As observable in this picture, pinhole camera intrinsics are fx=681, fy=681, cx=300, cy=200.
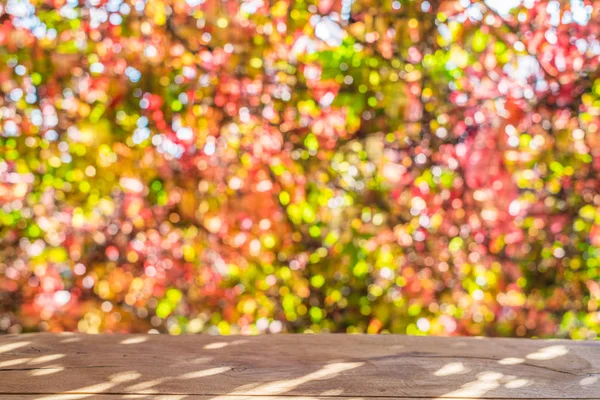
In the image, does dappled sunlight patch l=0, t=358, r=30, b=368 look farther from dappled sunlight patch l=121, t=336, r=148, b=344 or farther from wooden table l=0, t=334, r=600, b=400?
dappled sunlight patch l=121, t=336, r=148, b=344

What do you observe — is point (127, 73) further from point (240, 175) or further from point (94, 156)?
point (240, 175)

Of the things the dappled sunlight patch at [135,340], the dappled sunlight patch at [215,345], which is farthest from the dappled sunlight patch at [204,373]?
the dappled sunlight patch at [135,340]

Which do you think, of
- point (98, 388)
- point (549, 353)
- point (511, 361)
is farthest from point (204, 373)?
point (549, 353)

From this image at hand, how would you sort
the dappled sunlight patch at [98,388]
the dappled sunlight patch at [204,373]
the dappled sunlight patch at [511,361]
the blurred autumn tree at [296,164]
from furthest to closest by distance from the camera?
the blurred autumn tree at [296,164], the dappled sunlight patch at [511,361], the dappled sunlight patch at [204,373], the dappled sunlight patch at [98,388]

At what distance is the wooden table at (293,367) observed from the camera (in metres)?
1.12

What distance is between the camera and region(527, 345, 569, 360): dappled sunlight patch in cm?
137

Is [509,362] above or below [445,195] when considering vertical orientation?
below

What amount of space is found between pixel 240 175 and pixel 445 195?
0.65 meters

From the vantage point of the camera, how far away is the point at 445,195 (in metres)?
2.15

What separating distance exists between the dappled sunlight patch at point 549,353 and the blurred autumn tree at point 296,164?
754 millimetres

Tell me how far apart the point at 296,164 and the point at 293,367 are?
0.95 metres

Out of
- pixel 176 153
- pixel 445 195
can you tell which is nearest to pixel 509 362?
pixel 445 195

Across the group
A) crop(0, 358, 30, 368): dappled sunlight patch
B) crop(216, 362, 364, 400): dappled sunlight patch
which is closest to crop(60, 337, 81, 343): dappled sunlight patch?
crop(0, 358, 30, 368): dappled sunlight patch

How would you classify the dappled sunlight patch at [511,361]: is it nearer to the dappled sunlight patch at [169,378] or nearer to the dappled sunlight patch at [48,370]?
the dappled sunlight patch at [169,378]
